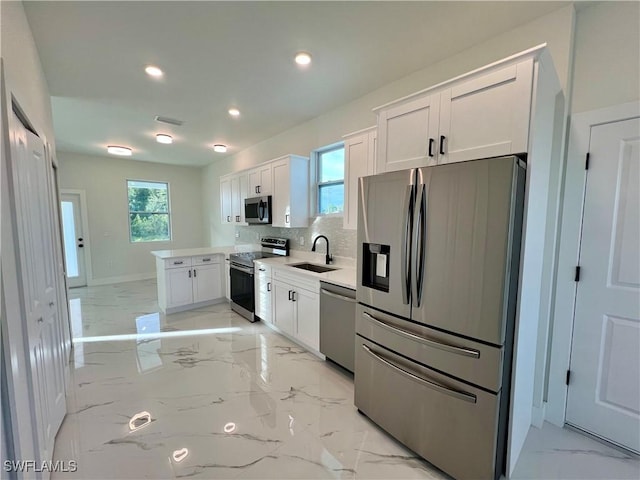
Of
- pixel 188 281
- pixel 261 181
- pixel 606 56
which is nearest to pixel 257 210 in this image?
pixel 261 181

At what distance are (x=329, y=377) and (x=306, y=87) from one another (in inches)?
117

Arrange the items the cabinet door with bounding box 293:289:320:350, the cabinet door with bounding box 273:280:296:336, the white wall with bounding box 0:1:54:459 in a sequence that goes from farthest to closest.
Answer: the cabinet door with bounding box 273:280:296:336 → the cabinet door with bounding box 293:289:320:350 → the white wall with bounding box 0:1:54:459

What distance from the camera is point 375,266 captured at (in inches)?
79.8

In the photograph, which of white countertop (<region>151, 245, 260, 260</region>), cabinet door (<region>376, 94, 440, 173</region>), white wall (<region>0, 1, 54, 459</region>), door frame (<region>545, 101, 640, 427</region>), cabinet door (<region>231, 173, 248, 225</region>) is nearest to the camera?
white wall (<region>0, 1, 54, 459</region>)

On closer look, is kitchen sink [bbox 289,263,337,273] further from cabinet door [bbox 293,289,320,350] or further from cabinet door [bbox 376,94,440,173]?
cabinet door [bbox 376,94,440,173]

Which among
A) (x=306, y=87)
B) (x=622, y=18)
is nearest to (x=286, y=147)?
(x=306, y=87)

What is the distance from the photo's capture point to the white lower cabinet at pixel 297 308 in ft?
9.62

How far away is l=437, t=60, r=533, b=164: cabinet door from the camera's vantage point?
142 centimetres

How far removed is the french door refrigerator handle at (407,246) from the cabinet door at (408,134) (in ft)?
0.96

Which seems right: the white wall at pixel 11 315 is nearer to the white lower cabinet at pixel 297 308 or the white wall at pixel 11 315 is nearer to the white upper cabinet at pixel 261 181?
the white lower cabinet at pixel 297 308

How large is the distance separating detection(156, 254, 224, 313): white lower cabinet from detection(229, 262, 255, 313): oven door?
1.47 ft

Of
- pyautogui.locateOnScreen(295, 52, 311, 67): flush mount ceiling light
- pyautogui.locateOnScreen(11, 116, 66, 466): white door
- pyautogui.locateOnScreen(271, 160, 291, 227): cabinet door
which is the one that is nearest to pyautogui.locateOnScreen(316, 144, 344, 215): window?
pyautogui.locateOnScreen(271, 160, 291, 227): cabinet door

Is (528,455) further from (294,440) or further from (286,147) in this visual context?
(286,147)

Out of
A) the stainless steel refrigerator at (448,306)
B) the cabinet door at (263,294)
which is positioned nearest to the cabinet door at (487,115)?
the stainless steel refrigerator at (448,306)
